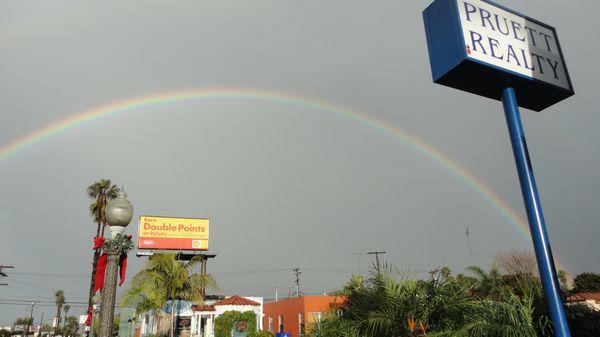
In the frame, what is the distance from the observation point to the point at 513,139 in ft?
26.6

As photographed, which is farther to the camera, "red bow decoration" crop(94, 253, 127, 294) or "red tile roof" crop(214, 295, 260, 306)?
"red tile roof" crop(214, 295, 260, 306)

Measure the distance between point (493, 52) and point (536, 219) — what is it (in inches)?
132

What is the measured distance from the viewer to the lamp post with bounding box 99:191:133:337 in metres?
7.25

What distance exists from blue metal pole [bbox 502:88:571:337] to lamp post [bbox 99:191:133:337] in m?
7.45

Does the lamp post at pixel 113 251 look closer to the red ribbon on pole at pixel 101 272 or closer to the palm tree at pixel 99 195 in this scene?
the red ribbon on pole at pixel 101 272

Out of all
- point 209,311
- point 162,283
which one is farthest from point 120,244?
point 209,311

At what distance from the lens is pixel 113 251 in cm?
766

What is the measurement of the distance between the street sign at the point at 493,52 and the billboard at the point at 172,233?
167 ft

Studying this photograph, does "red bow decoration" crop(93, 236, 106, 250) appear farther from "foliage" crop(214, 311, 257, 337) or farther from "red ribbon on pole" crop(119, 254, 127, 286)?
"foliage" crop(214, 311, 257, 337)

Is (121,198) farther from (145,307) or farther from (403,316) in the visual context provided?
(145,307)

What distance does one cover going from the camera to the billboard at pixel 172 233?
53719mm

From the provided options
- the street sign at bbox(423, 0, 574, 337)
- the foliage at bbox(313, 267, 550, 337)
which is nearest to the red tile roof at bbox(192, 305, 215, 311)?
the foliage at bbox(313, 267, 550, 337)

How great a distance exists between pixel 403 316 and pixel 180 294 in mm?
18388

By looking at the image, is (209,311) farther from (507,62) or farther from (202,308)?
(507,62)
